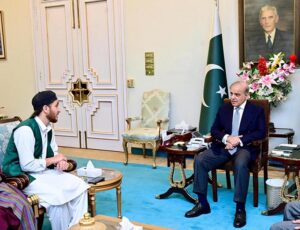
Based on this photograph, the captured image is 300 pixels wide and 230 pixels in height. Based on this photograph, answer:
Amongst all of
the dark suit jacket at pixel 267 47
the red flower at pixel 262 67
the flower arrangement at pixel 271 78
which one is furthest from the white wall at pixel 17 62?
the red flower at pixel 262 67

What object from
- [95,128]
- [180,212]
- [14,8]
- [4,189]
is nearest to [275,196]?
[180,212]

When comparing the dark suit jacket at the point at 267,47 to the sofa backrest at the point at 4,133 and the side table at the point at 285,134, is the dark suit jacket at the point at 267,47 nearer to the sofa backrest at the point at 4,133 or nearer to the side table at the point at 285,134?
the side table at the point at 285,134

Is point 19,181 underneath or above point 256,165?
above

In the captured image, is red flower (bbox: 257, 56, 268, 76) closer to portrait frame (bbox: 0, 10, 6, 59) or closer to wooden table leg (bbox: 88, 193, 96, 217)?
wooden table leg (bbox: 88, 193, 96, 217)

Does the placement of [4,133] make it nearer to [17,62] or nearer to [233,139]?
[233,139]

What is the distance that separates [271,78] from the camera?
4.25 meters

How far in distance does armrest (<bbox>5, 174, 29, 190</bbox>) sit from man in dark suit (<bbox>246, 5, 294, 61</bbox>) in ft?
10.7

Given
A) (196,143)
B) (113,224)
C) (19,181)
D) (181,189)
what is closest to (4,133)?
(19,181)

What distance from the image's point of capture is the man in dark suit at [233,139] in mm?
3383

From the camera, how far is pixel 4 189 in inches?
95.6

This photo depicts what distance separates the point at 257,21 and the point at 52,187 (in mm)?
3301

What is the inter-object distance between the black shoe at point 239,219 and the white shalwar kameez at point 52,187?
1228 millimetres

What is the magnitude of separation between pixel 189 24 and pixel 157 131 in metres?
1.52

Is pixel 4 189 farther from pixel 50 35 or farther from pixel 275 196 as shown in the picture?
pixel 50 35
